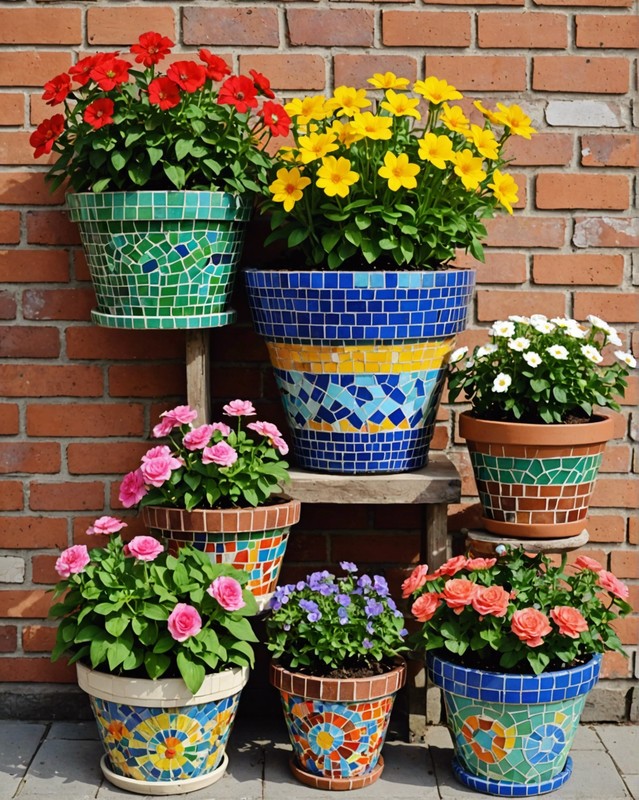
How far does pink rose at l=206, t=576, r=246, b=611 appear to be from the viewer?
2.35m

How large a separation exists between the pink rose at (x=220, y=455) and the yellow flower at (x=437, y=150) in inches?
31.3

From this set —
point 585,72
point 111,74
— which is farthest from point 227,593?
point 585,72

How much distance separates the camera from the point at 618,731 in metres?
2.81

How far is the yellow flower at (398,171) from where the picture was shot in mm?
2361

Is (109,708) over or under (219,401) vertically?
under

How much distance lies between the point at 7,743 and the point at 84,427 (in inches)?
32.2

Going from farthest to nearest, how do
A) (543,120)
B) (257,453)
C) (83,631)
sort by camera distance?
(543,120)
(257,453)
(83,631)

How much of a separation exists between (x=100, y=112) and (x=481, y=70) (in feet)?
3.25

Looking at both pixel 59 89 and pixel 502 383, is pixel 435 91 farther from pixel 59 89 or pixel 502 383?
pixel 59 89

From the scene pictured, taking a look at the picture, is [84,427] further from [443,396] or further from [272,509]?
[443,396]

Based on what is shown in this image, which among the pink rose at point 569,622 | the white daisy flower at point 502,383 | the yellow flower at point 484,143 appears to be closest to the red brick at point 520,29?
the yellow flower at point 484,143

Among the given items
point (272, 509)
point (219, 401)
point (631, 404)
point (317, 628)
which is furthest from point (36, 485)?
point (631, 404)

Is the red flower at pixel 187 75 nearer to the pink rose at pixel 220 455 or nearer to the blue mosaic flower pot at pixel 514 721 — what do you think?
the pink rose at pixel 220 455

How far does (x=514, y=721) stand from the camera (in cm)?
239
